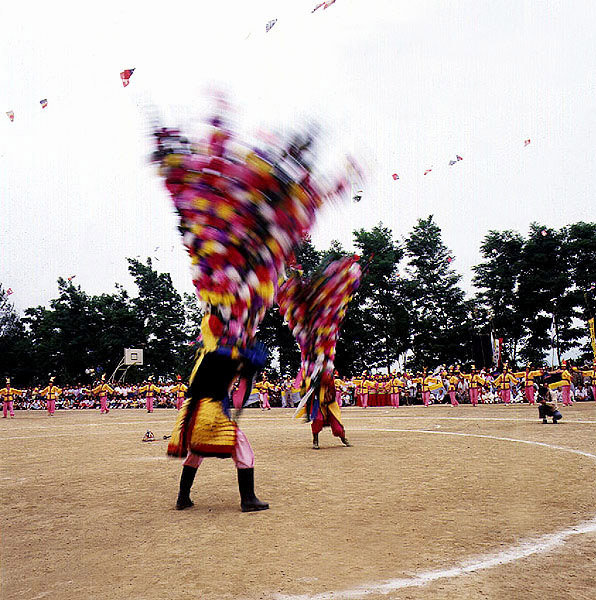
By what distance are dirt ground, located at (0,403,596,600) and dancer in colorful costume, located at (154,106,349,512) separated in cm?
73

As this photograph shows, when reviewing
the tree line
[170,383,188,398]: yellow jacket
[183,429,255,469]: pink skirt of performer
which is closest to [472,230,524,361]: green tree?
the tree line

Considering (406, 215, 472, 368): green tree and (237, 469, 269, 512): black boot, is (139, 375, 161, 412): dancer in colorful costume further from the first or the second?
(237, 469, 269, 512): black boot

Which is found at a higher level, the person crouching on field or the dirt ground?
the person crouching on field

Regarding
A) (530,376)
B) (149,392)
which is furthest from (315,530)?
(149,392)

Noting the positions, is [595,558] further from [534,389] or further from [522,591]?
[534,389]

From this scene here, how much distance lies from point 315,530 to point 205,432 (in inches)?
53.8

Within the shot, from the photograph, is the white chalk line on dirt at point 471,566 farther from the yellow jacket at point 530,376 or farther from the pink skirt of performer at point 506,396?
the pink skirt of performer at point 506,396

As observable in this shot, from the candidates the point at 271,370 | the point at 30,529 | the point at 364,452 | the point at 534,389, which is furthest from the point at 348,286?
the point at 271,370

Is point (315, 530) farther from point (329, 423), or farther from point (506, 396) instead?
point (506, 396)

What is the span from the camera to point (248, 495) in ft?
17.3

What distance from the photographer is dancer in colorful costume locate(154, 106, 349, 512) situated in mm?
4977

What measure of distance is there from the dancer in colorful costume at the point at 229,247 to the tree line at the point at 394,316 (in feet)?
103

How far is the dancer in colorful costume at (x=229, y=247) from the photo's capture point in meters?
4.98

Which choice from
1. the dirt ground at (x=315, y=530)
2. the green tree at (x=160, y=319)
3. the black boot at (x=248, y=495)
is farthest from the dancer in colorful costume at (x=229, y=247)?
the green tree at (x=160, y=319)
